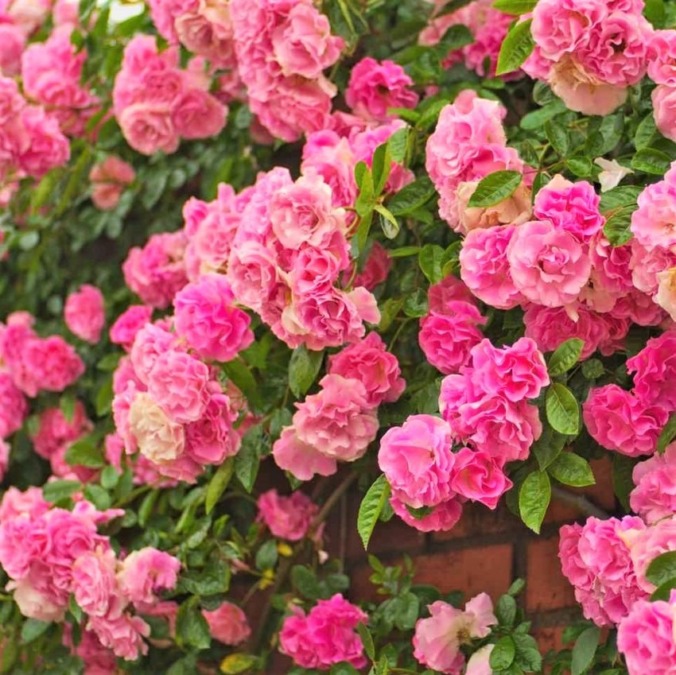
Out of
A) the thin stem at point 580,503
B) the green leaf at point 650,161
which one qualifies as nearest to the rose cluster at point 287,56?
the green leaf at point 650,161

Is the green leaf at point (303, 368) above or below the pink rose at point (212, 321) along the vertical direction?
below

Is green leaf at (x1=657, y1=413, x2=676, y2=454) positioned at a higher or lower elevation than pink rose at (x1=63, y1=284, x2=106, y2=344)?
higher

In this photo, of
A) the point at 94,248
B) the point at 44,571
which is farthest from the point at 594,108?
the point at 94,248

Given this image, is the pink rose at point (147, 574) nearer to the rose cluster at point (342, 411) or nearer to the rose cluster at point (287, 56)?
the rose cluster at point (342, 411)

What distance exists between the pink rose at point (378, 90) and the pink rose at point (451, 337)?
0.40 m

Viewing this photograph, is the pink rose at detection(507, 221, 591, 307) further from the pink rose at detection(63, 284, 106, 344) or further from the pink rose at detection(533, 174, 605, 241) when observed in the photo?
the pink rose at detection(63, 284, 106, 344)

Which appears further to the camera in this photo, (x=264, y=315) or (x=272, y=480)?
(x=272, y=480)

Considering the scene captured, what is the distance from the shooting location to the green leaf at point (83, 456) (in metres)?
1.94

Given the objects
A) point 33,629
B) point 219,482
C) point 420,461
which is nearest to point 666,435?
point 420,461

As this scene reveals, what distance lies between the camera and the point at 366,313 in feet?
4.74

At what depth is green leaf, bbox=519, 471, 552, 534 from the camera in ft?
4.36

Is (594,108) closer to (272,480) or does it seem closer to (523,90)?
(523,90)

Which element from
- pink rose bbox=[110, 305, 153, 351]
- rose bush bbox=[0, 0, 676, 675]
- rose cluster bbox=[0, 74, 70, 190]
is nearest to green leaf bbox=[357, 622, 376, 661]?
rose bush bbox=[0, 0, 676, 675]

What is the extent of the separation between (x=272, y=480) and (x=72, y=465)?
0.29 meters
